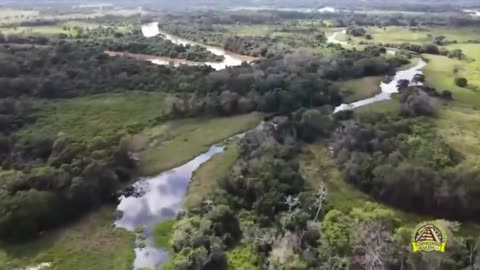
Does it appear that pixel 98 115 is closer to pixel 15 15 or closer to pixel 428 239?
pixel 428 239

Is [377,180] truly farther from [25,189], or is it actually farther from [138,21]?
[138,21]

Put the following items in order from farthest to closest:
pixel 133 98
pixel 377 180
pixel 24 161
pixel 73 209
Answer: pixel 133 98 → pixel 24 161 → pixel 377 180 → pixel 73 209

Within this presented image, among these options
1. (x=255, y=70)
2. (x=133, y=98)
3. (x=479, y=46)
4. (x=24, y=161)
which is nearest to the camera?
(x=24, y=161)

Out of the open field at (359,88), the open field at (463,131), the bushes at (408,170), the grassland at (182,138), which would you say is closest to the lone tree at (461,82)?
the open field at (463,131)

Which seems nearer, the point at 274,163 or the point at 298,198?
the point at 298,198

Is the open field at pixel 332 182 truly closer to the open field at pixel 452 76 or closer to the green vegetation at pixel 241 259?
the green vegetation at pixel 241 259

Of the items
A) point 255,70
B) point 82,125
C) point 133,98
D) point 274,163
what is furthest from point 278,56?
point 274,163

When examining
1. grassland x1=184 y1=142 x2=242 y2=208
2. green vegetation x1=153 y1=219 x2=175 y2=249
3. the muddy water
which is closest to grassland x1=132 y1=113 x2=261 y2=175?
grassland x1=184 y1=142 x2=242 y2=208
